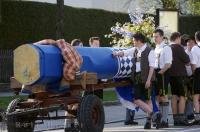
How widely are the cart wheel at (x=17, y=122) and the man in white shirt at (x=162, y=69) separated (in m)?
3.05

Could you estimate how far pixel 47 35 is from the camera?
31297 millimetres

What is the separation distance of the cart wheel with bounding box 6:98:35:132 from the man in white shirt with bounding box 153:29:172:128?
9.99 ft

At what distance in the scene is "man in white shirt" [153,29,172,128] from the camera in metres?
14.1

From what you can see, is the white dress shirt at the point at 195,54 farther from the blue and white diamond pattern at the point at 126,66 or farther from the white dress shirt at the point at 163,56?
the blue and white diamond pattern at the point at 126,66

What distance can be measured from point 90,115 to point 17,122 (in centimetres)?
138

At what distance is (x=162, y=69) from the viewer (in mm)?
14172

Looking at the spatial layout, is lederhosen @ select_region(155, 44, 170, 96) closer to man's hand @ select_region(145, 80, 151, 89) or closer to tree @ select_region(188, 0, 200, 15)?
man's hand @ select_region(145, 80, 151, 89)

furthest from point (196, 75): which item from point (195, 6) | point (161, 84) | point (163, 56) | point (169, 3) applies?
point (195, 6)

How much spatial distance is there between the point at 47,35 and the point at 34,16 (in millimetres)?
1216

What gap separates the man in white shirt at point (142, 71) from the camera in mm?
13438

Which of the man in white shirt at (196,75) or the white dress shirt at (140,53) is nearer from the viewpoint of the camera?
the white dress shirt at (140,53)

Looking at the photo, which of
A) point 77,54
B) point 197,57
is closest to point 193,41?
point 197,57

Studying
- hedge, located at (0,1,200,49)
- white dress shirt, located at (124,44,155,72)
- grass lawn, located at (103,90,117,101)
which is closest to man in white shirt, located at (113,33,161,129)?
white dress shirt, located at (124,44,155,72)

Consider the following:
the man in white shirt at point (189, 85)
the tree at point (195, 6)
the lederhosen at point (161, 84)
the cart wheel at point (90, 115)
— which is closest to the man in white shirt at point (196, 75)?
the man in white shirt at point (189, 85)
